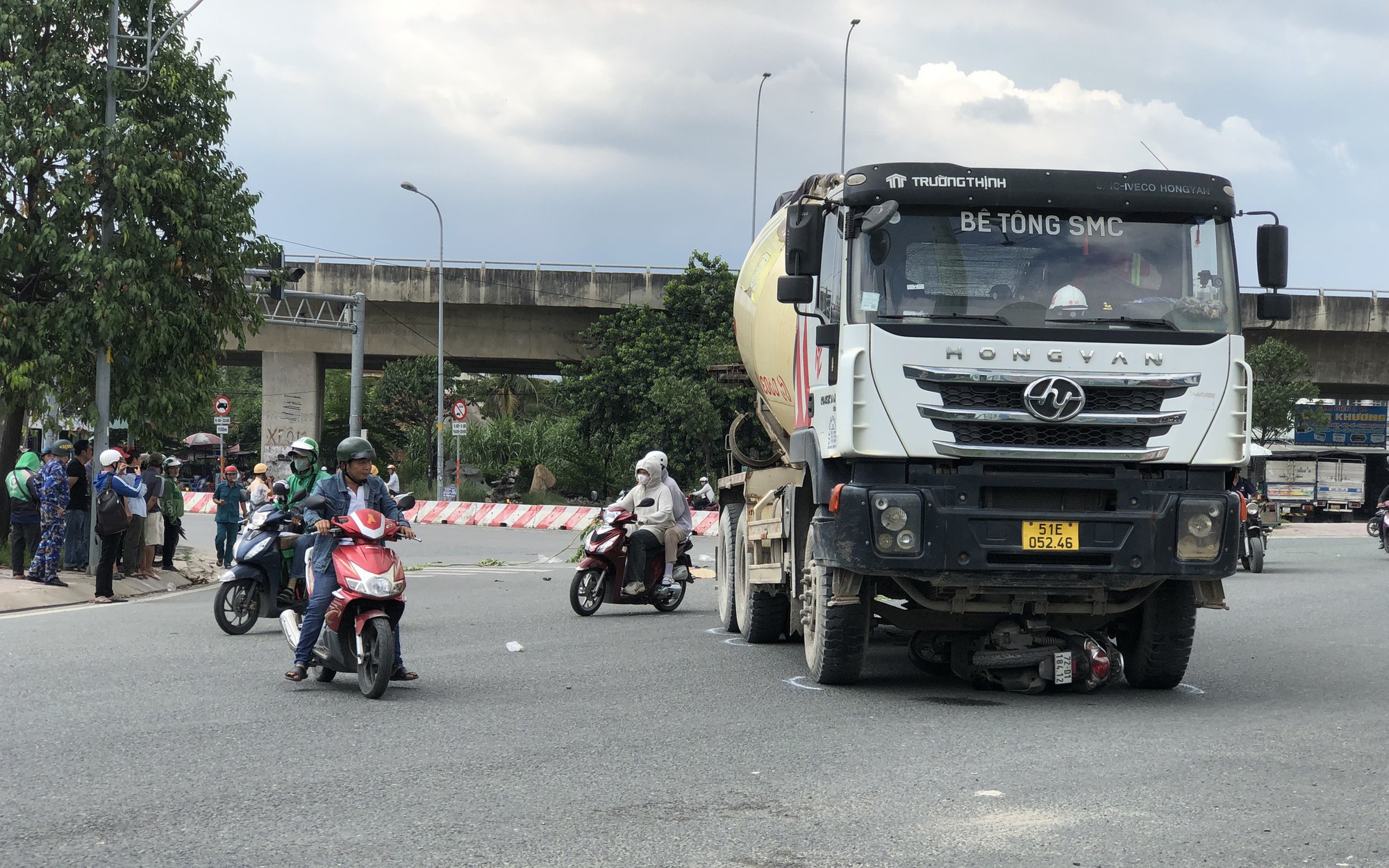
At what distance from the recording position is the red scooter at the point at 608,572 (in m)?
15.2

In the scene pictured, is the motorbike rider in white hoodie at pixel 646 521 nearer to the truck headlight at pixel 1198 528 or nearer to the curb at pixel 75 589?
the curb at pixel 75 589

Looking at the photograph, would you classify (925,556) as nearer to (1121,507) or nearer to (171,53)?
(1121,507)

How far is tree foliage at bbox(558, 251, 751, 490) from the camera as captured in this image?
137 ft

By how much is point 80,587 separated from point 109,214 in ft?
15.6

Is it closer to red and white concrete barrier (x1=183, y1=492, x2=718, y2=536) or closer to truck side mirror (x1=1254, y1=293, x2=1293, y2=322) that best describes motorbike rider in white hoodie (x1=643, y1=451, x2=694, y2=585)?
truck side mirror (x1=1254, y1=293, x2=1293, y2=322)

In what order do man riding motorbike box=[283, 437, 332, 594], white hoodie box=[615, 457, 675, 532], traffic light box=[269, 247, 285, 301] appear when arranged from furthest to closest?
traffic light box=[269, 247, 285, 301] → white hoodie box=[615, 457, 675, 532] → man riding motorbike box=[283, 437, 332, 594]

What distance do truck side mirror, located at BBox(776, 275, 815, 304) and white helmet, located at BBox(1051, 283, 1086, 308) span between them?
149 centimetres

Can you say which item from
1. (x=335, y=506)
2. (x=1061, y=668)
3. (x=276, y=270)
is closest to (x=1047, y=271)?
(x=1061, y=668)

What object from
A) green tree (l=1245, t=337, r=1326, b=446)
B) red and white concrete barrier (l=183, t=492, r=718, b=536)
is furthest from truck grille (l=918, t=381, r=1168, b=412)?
green tree (l=1245, t=337, r=1326, b=446)

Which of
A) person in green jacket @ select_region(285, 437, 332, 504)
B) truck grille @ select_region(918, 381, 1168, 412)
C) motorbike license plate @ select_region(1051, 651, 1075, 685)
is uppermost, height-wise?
truck grille @ select_region(918, 381, 1168, 412)

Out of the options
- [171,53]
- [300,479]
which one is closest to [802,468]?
[300,479]

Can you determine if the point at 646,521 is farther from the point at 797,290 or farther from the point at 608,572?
the point at 797,290

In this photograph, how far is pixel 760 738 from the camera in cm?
756

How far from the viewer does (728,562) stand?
14.1 meters
